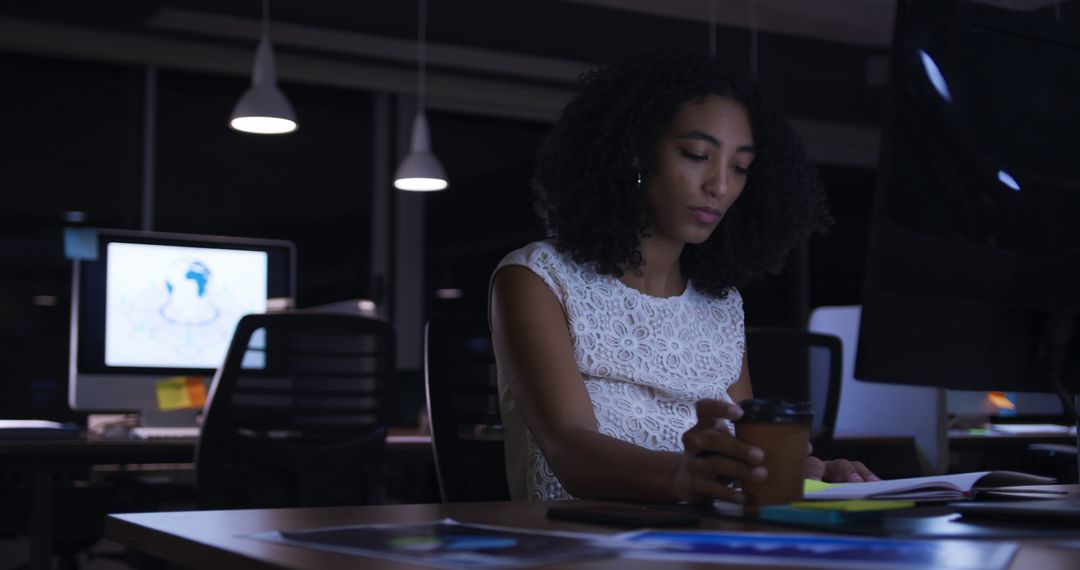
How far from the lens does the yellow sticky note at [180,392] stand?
128 inches

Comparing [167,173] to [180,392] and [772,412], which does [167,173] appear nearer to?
[180,392]

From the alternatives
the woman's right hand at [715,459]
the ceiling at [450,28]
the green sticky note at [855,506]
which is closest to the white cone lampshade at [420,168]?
the ceiling at [450,28]

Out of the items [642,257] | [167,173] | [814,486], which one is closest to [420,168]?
[167,173]

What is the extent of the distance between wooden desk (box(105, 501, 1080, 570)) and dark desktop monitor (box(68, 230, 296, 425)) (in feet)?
7.63

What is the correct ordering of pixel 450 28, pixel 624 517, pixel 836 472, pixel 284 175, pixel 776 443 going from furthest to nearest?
pixel 284 175 → pixel 450 28 → pixel 836 472 → pixel 776 443 → pixel 624 517

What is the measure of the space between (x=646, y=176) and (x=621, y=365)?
0.90 ft

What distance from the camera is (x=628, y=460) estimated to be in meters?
1.23

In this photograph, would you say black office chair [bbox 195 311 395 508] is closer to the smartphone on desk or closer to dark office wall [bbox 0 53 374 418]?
the smartphone on desk

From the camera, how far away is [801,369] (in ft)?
9.06

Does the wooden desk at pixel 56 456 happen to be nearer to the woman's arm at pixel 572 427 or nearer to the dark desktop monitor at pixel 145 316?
the dark desktop monitor at pixel 145 316

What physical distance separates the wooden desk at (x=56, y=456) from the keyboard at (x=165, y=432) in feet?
Result: 0.29

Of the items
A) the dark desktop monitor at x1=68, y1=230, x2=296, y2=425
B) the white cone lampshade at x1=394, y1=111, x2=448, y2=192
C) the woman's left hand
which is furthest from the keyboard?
the white cone lampshade at x1=394, y1=111, x2=448, y2=192

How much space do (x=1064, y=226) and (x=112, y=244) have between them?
2.73m

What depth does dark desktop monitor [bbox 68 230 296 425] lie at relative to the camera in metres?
3.23
